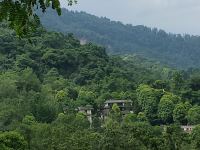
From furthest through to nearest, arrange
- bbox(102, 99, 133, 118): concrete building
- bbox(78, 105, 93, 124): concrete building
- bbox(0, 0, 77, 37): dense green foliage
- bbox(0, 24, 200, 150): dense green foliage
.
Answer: bbox(102, 99, 133, 118): concrete building → bbox(78, 105, 93, 124): concrete building → bbox(0, 24, 200, 150): dense green foliage → bbox(0, 0, 77, 37): dense green foliage

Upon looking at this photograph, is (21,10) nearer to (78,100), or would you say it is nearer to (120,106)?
(78,100)

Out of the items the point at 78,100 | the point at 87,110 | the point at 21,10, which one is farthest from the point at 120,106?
the point at 21,10

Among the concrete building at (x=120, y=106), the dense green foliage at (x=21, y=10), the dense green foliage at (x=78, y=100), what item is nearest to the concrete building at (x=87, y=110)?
the dense green foliage at (x=78, y=100)

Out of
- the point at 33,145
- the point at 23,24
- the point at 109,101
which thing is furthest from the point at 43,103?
the point at 23,24

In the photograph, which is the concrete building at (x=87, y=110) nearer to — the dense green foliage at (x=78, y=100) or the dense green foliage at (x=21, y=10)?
the dense green foliage at (x=78, y=100)

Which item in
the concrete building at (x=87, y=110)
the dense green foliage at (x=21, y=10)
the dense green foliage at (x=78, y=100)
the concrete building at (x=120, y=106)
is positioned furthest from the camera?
the concrete building at (x=120, y=106)

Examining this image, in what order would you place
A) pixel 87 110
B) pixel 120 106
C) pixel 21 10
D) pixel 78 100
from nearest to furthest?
pixel 21 10, pixel 87 110, pixel 78 100, pixel 120 106

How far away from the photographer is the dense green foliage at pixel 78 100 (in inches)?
1107

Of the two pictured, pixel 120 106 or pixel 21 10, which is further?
pixel 120 106

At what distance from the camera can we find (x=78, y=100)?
184 ft

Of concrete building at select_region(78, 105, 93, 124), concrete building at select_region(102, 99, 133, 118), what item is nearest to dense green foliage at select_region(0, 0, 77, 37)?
concrete building at select_region(78, 105, 93, 124)

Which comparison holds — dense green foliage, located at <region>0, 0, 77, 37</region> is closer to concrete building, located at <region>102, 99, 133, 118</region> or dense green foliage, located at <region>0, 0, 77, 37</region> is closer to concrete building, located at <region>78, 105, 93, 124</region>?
concrete building, located at <region>78, 105, 93, 124</region>

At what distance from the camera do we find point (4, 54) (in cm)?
6762

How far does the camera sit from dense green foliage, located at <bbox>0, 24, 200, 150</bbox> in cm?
2811
